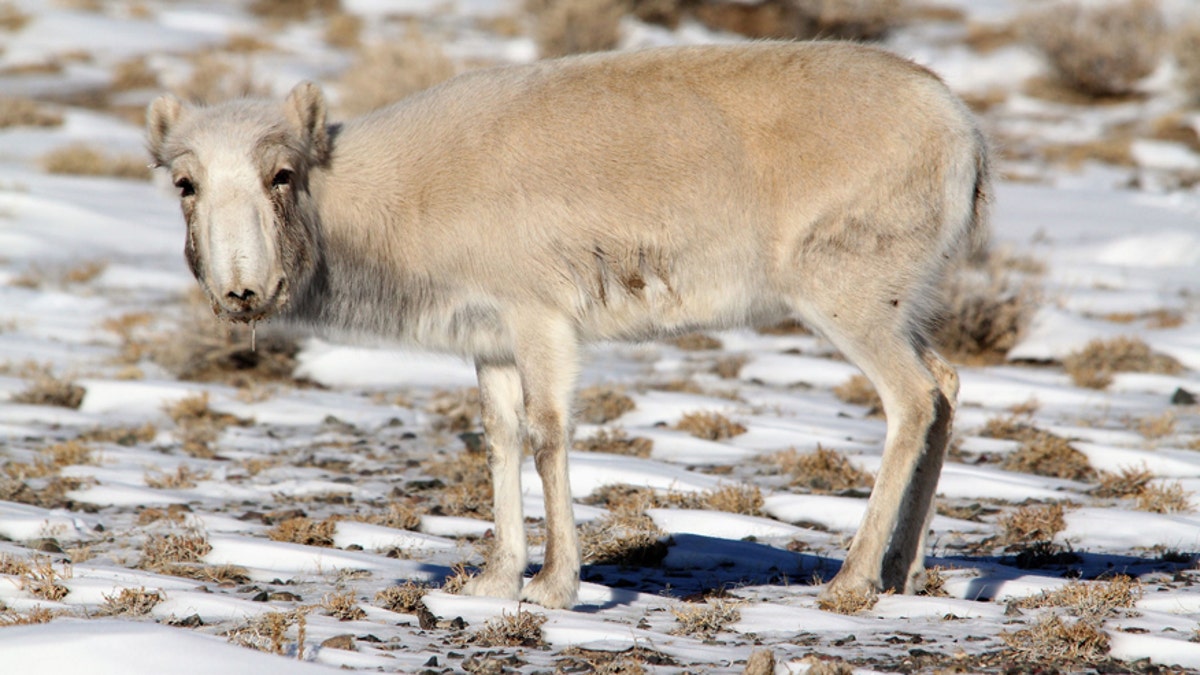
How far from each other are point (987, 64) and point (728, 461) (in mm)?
19391

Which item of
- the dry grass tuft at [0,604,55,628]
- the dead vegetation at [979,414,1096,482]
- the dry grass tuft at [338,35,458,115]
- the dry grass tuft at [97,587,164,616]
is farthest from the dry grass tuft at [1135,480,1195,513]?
the dry grass tuft at [338,35,458,115]

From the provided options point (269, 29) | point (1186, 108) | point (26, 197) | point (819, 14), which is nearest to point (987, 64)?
point (819, 14)

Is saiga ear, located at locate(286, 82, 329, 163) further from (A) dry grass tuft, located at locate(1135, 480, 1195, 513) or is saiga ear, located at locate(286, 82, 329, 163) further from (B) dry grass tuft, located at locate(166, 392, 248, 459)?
(A) dry grass tuft, located at locate(1135, 480, 1195, 513)

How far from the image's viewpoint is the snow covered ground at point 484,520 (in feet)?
13.2

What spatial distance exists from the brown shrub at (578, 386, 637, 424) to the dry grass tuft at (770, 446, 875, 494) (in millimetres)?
1556

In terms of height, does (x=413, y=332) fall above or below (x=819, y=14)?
below

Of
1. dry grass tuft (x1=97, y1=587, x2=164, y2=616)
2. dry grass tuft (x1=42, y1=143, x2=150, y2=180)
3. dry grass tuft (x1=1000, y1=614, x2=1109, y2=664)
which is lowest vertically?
dry grass tuft (x1=97, y1=587, x2=164, y2=616)

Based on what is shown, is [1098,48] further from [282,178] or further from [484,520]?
[282,178]

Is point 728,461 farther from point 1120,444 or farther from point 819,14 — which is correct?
point 819,14

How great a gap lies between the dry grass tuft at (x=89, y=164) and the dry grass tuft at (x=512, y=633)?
12.9 meters

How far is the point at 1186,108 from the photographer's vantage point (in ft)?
65.8

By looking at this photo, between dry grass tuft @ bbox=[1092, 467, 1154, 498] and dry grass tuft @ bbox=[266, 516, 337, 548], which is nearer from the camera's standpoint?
dry grass tuft @ bbox=[266, 516, 337, 548]

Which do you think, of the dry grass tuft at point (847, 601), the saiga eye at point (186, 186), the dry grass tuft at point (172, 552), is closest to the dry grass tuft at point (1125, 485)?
the dry grass tuft at point (847, 601)

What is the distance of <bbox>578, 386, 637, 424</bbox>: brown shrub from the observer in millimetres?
8188
